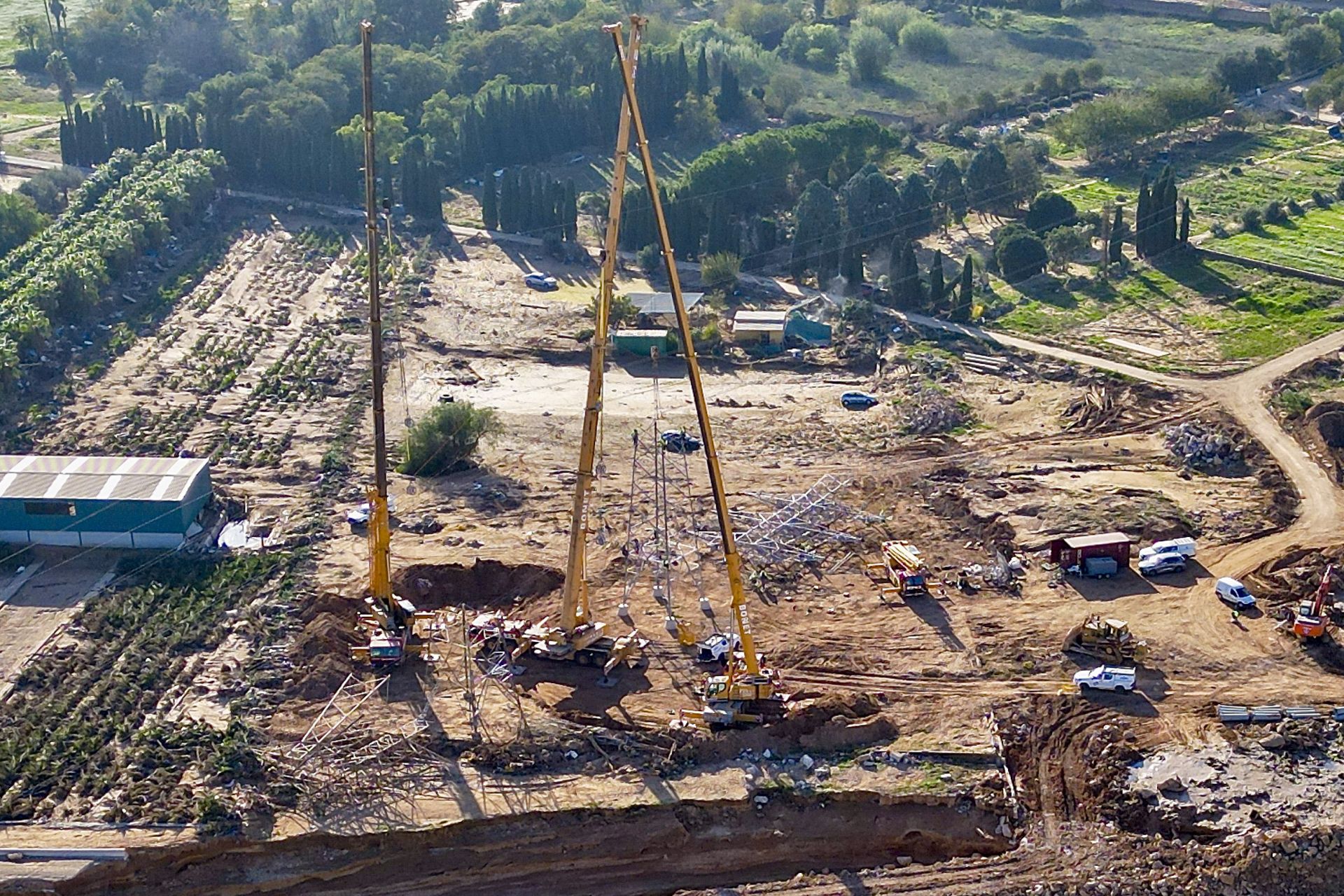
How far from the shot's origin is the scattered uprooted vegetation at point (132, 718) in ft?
133

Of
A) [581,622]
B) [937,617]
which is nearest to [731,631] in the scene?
[581,622]

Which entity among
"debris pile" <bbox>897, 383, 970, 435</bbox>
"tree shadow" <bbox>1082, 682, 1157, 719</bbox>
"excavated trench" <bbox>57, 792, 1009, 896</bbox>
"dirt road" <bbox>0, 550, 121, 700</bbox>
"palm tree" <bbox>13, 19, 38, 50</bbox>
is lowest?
"excavated trench" <bbox>57, 792, 1009, 896</bbox>

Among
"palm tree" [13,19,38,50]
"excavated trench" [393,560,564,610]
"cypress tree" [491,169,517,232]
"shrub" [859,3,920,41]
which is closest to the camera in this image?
"excavated trench" [393,560,564,610]

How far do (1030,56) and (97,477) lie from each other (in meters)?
95.7

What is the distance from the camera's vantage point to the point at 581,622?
156 ft

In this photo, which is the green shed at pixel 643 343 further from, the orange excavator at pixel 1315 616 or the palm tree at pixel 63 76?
the palm tree at pixel 63 76

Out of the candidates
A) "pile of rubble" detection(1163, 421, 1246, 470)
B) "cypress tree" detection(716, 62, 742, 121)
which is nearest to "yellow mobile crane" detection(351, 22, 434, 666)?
"pile of rubble" detection(1163, 421, 1246, 470)

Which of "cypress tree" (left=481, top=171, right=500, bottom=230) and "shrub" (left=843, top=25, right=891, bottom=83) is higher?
"shrub" (left=843, top=25, right=891, bottom=83)

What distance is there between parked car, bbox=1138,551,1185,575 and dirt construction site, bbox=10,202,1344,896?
0.49 metres

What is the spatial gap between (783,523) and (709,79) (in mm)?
66844

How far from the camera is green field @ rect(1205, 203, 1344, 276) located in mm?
81250

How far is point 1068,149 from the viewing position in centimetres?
10231

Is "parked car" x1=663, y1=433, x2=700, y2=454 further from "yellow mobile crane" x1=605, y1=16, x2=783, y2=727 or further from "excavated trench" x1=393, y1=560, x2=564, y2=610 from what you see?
"yellow mobile crane" x1=605, y1=16, x2=783, y2=727

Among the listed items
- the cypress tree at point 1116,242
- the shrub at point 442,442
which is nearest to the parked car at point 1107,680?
the shrub at point 442,442
